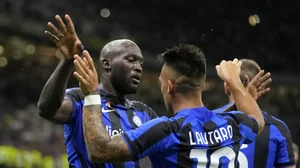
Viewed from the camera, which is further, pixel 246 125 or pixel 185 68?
pixel 246 125

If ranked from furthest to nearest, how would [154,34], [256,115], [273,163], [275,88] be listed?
[154,34] → [275,88] → [273,163] → [256,115]

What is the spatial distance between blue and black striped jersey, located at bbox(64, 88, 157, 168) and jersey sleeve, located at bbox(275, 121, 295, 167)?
3.38ft

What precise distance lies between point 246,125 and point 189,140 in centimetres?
42

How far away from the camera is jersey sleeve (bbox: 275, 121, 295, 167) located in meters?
4.35

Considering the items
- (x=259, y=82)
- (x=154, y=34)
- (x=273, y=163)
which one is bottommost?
(x=273, y=163)

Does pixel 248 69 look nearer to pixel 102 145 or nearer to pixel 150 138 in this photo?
pixel 150 138

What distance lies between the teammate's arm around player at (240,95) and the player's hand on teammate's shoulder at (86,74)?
0.90 metres

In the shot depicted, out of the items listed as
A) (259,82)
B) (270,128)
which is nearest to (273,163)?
(270,128)

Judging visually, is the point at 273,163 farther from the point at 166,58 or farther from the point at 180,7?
the point at 180,7

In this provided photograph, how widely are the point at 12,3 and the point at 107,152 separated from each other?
54.8 ft

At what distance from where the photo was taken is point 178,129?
3.18 metres

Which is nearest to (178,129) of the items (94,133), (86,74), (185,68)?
(185,68)

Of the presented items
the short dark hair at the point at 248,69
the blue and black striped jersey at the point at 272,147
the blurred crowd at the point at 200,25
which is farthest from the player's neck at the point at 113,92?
the blurred crowd at the point at 200,25

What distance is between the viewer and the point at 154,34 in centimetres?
2197
